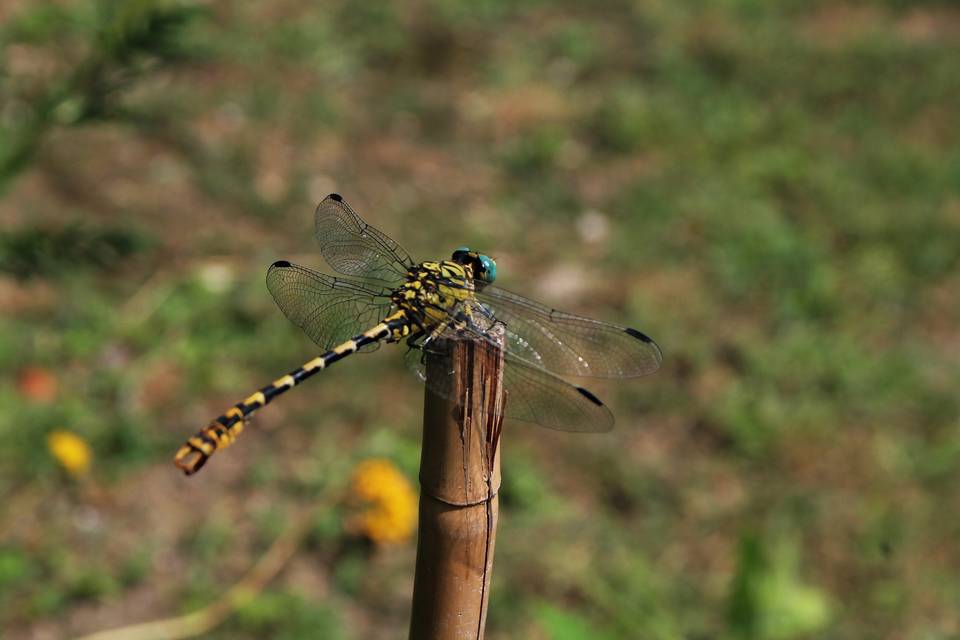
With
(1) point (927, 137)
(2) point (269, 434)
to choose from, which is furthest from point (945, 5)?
(2) point (269, 434)

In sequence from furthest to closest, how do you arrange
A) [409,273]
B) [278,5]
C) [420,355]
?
[278,5] < [409,273] < [420,355]

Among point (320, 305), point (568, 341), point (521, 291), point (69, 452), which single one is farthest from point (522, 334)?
point (521, 291)

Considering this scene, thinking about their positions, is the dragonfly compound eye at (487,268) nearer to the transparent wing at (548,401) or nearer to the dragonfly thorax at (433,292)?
the dragonfly thorax at (433,292)

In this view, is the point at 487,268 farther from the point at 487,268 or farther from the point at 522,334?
the point at 522,334

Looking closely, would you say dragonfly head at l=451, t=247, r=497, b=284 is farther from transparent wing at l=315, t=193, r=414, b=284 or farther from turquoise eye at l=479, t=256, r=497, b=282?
transparent wing at l=315, t=193, r=414, b=284

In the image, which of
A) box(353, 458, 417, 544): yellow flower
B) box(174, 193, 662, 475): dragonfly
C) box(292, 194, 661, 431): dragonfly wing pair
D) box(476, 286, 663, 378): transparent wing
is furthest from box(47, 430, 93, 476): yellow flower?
box(476, 286, 663, 378): transparent wing

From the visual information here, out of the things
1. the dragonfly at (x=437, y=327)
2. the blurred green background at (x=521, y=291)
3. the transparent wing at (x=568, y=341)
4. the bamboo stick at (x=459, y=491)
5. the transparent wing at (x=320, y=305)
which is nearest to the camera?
the bamboo stick at (x=459, y=491)

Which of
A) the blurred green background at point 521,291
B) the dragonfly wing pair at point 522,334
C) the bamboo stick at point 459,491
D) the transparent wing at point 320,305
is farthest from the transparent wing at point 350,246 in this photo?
the bamboo stick at point 459,491

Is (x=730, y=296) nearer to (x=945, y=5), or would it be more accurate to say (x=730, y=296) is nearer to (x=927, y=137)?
(x=927, y=137)

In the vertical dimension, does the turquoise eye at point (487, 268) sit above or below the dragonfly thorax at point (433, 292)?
above
